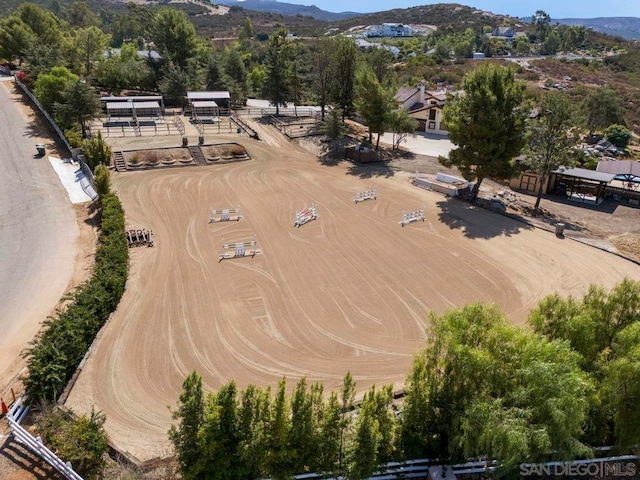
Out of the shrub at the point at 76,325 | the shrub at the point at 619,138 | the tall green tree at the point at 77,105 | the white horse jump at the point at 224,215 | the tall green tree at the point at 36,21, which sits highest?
the tall green tree at the point at 36,21

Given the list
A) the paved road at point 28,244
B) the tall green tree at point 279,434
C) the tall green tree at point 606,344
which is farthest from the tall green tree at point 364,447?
the paved road at point 28,244

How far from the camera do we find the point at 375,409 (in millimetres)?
11008

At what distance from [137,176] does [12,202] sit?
8.77 meters

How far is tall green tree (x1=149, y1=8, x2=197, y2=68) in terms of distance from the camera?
58969 mm

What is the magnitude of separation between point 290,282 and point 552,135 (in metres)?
22.1

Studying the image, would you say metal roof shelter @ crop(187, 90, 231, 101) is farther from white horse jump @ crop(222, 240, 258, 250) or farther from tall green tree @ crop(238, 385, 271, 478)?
tall green tree @ crop(238, 385, 271, 478)

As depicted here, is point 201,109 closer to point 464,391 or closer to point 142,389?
point 142,389

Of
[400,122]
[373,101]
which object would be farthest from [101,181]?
[400,122]

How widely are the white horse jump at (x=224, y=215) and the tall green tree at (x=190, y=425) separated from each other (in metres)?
18.8

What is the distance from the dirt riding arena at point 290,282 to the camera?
53.7 feet

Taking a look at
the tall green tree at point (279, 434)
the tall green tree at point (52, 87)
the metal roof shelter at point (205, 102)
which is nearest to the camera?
the tall green tree at point (279, 434)

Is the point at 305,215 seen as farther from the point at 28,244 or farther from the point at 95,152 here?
the point at 95,152

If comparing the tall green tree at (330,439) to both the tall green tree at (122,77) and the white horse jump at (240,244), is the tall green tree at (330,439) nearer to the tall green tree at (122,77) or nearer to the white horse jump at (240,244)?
the white horse jump at (240,244)

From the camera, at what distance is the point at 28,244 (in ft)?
81.7
